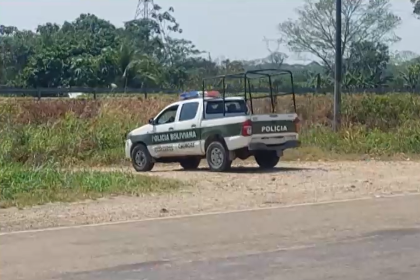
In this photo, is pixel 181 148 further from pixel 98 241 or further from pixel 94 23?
pixel 94 23

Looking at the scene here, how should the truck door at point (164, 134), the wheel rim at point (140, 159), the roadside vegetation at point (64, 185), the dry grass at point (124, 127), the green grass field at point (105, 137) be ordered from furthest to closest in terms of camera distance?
the dry grass at point (124, 127) < the wheel rim at point (140, 159) < the truck door at point (164, 134) < the green grass field at point (105, 137) < the roadside vegetation at point (64, 185)

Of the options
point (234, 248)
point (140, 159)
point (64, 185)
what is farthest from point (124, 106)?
point (234, 248)

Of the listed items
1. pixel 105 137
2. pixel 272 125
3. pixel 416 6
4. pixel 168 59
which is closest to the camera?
pixel 272 125

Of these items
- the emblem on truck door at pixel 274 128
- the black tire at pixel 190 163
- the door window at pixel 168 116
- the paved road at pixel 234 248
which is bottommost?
the paved road at pixel 234 248

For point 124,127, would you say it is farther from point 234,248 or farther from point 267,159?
point 234,248

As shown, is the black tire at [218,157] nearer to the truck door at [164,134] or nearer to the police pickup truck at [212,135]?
the police pickup truck at [212,135]

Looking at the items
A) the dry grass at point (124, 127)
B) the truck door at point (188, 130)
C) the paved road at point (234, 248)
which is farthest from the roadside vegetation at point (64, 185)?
the dry grass at point (124, 127)

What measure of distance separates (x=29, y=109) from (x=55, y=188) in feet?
52.9

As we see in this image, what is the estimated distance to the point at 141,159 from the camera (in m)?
22.5

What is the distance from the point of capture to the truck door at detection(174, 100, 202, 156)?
2112 centimetres

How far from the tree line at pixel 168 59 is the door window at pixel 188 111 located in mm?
32953

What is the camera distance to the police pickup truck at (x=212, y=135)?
20.2 m

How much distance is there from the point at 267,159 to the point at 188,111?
2.35 m

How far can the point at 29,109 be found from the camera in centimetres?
3147
